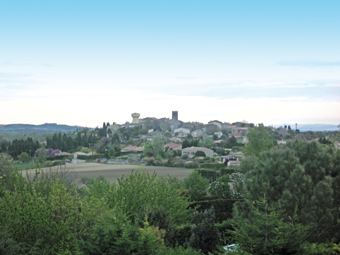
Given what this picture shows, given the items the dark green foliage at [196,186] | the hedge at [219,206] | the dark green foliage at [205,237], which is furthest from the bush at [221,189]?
the dark green foliage at [205,237]

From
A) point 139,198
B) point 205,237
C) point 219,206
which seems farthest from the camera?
point 219,206

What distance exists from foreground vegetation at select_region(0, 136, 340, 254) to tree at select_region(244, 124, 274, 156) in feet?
111

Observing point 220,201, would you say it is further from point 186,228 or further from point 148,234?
point 148,234

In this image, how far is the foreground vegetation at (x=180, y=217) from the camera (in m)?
7.77

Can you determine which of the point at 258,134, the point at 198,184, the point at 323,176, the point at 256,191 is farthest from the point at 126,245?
the point at 258,134

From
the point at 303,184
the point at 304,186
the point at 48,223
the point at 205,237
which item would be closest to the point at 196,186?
the point at 304,186

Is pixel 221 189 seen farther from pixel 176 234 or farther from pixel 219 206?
pixel 176 234

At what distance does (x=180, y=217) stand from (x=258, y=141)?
35.5 m

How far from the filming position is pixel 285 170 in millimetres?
11805

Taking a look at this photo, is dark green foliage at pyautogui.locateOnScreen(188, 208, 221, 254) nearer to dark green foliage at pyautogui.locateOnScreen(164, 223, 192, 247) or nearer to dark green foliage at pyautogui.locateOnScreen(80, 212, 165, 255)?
dark green foliage at pyautogui.locateOnScreen(164, 223, 192, 247)

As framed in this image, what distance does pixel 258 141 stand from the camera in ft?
157

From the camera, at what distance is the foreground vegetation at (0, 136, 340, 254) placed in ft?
25.5

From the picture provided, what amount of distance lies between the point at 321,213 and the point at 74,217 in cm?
796

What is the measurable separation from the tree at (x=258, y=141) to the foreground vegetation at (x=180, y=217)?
3389 cm
